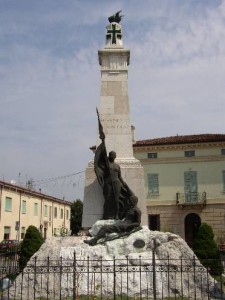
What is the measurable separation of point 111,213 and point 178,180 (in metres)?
23.1

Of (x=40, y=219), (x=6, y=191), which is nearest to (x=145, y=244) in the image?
(x=6, y=191)

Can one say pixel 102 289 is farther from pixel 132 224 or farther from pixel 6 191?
pixel 6 191

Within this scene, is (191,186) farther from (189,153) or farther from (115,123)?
(115,123)

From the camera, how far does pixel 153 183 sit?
33.7 m

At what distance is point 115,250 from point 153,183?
24.1m

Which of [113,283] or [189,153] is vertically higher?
[189,153]

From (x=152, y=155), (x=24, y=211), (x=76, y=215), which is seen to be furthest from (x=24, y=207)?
(x=76, y=215)

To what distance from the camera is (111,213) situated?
36.4 ft

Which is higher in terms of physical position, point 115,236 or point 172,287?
point 115,236

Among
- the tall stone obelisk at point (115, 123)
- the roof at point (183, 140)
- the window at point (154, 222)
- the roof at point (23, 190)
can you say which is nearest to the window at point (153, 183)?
the window at point (154, 222)

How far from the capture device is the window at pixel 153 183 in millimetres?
33625

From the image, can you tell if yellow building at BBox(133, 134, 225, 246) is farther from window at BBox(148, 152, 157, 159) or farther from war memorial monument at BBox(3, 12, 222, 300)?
war memorial monument at BBox(3, 12, 222, 300)

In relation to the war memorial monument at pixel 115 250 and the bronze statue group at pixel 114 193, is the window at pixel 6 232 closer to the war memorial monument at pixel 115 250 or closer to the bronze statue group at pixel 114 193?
the war memorial monument at pixel 115 250

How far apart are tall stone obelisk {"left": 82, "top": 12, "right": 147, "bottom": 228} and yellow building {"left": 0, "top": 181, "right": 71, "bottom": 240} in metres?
17.3
